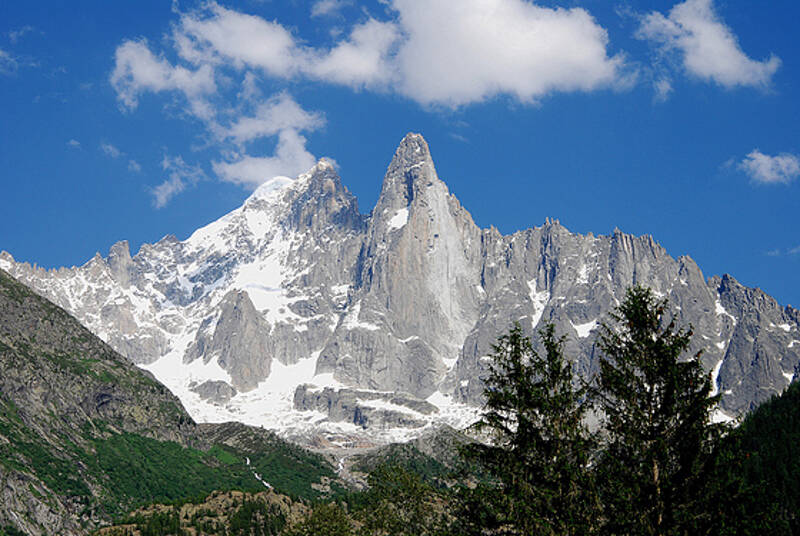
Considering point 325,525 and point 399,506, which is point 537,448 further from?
point 325,525

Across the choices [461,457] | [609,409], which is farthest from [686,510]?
[461,457]

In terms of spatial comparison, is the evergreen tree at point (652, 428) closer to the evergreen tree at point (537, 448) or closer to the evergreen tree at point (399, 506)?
the evergreen tree at point (537, 448)

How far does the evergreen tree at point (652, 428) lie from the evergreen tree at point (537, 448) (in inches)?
48.6

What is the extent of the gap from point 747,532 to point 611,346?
10408 millimetres

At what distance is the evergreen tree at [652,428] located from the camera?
35.8m

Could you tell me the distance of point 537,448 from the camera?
4012cm

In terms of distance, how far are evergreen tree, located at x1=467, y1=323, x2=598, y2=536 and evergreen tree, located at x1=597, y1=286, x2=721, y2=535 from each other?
1235 mm

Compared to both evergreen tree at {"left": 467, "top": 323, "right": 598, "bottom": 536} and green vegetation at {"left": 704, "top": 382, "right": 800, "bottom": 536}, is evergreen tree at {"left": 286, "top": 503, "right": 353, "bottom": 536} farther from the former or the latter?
evergreen tree at {"left": 467, "top": 323, "right": 598, "bottom": 536}

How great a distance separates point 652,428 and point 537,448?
561 centimetres

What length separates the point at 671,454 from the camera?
3775cm

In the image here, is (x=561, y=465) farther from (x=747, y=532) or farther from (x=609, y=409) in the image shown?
(x=747, y=532)

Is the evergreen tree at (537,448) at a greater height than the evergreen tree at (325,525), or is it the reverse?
the evergreen tree at (537,448)

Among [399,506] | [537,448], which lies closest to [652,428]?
[537,448]

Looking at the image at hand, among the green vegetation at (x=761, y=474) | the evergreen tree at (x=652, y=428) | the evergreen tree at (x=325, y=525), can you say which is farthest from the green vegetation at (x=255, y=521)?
the evergreen tree at (x=652, y=428)
